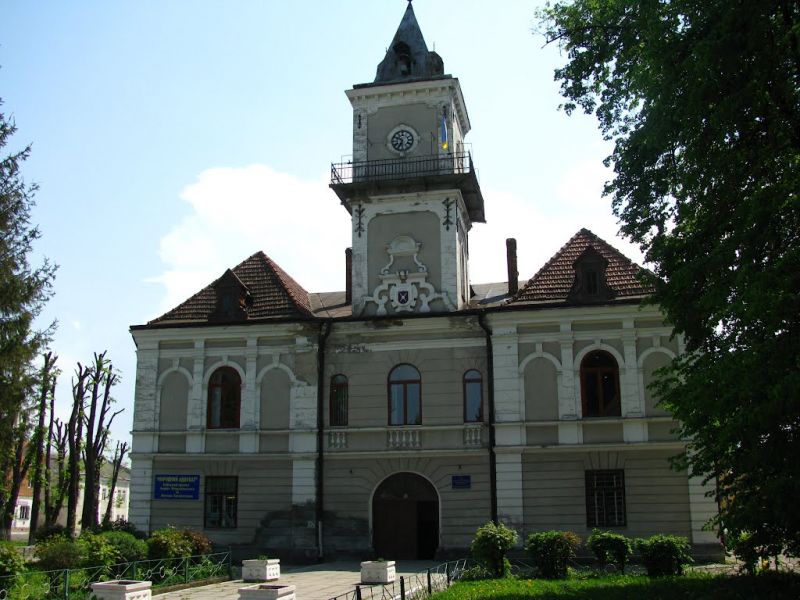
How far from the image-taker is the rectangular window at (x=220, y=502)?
26.0m

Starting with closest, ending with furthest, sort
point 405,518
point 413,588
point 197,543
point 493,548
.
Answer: point 413,588 → point 493,548 → point 197,543 → point 405,518

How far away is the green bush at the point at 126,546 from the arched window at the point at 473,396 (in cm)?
1029

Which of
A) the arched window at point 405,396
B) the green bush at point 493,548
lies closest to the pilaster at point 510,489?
the arched window at point 405,396

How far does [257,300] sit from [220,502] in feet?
22.7

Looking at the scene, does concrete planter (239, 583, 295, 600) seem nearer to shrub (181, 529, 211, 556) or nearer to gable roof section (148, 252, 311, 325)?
shrub (181, 529, 211, 556)

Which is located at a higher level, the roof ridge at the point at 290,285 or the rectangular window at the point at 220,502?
the roof ridge at the point at 290,285

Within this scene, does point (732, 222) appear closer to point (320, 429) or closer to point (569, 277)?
point (569, 277)

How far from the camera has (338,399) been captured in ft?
87.4

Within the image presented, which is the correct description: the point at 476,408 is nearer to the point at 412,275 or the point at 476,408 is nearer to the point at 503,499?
the point at 503,499

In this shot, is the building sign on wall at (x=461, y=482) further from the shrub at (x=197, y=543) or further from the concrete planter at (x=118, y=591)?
the concrete planter at (x=118, y=591)

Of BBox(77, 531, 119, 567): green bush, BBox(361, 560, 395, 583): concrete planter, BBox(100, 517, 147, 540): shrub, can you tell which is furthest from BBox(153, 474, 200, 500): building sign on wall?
BBox(361, 560, 395, 583): concrete planter

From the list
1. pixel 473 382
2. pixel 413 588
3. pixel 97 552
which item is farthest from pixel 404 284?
pixel 97 552

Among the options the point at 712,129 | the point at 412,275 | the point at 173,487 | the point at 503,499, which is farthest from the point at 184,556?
the point at 712,129

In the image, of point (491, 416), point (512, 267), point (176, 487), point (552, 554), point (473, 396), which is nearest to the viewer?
point (552, 554)
